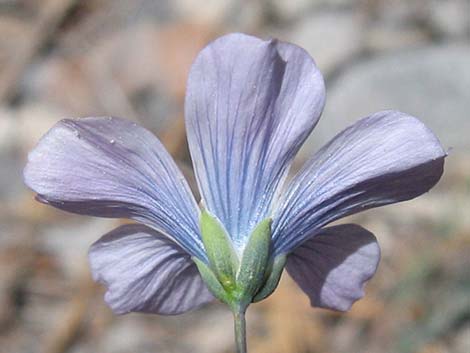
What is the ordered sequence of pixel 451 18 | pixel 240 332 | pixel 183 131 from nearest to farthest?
pixel 240 332, pixel 183 131, pixel 451 18

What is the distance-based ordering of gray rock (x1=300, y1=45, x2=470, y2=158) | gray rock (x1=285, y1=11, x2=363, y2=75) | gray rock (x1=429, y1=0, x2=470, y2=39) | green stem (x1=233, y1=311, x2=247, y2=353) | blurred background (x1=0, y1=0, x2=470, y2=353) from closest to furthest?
1. green stem (x1=233, y1=311, x2=247, y2=353)
2. blurred background (x1=0, y1=0, x2=470, y2=353)
3. gray rock (x1=300, y1=45, x2=470, y2=158)
4. gray rock (x1=285, y1=11, x2=363, y2=75)
5. gray rock (x1=429, y1=0, x2=470, y2=39)

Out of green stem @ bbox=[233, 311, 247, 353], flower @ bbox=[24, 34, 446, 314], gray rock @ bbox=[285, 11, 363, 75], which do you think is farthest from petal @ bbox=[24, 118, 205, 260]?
gray rock @ bbox=[285, 11, 363, 75]

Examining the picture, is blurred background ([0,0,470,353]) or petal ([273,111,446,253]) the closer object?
petal ([273,111,446,253])

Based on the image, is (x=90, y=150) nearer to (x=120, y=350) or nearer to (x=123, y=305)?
(x=123, y=305)

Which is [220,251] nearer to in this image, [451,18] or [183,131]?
[183,131]

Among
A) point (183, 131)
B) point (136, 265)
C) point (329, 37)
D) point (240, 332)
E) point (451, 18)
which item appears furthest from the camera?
point (451, 18)

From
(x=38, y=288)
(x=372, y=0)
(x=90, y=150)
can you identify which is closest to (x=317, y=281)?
(x=90, y=150)

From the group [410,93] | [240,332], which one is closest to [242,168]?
[240,332]

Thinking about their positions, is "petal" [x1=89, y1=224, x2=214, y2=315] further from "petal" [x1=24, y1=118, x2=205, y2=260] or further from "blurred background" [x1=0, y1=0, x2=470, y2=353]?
"blurred background" [x1=0, y1=0, x2=470, y2=353]

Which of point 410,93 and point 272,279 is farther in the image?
point 410,93
